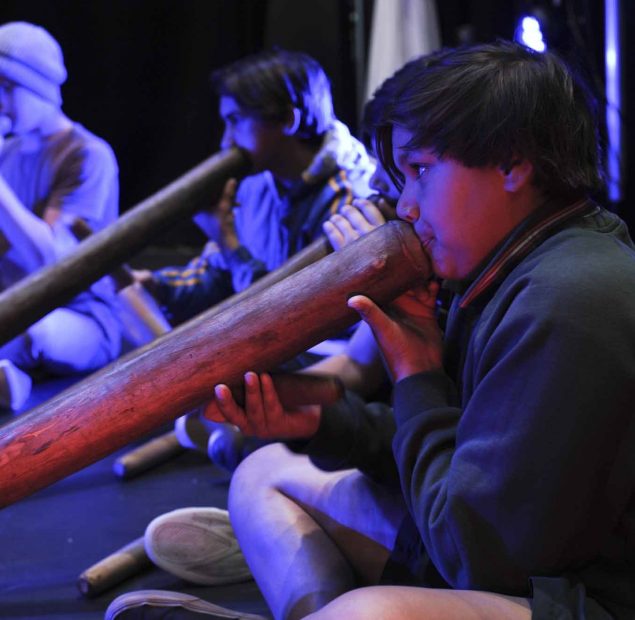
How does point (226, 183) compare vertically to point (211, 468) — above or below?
above

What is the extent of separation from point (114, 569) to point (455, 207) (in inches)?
43.2

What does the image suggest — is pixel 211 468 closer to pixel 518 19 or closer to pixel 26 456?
pixel 26 456

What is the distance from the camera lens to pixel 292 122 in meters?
2.79

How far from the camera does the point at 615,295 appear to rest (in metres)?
1.04

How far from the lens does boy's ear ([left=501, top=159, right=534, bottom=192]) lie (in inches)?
45.4

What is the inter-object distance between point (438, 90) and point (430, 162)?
0.08 meters

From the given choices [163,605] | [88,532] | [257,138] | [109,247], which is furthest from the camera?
[257,138]

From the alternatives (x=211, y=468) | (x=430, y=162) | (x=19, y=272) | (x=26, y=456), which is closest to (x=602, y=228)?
(x=430, y=162)

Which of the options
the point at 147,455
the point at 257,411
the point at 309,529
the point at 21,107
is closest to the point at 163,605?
the point at 309,529

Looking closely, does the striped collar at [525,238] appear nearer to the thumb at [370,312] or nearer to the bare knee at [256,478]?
the thumb at [370,312]

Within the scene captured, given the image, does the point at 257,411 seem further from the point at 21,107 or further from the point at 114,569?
the point at 21,107

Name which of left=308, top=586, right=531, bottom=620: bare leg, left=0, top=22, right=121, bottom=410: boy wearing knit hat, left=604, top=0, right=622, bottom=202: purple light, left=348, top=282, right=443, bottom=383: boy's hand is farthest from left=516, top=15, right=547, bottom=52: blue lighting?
left=308, top=586, right=531, bottom=620: bare leg

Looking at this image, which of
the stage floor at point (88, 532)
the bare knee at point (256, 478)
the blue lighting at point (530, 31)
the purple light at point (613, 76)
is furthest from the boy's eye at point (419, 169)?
the purple light at point (613, 76)

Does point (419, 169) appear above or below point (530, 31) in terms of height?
above
